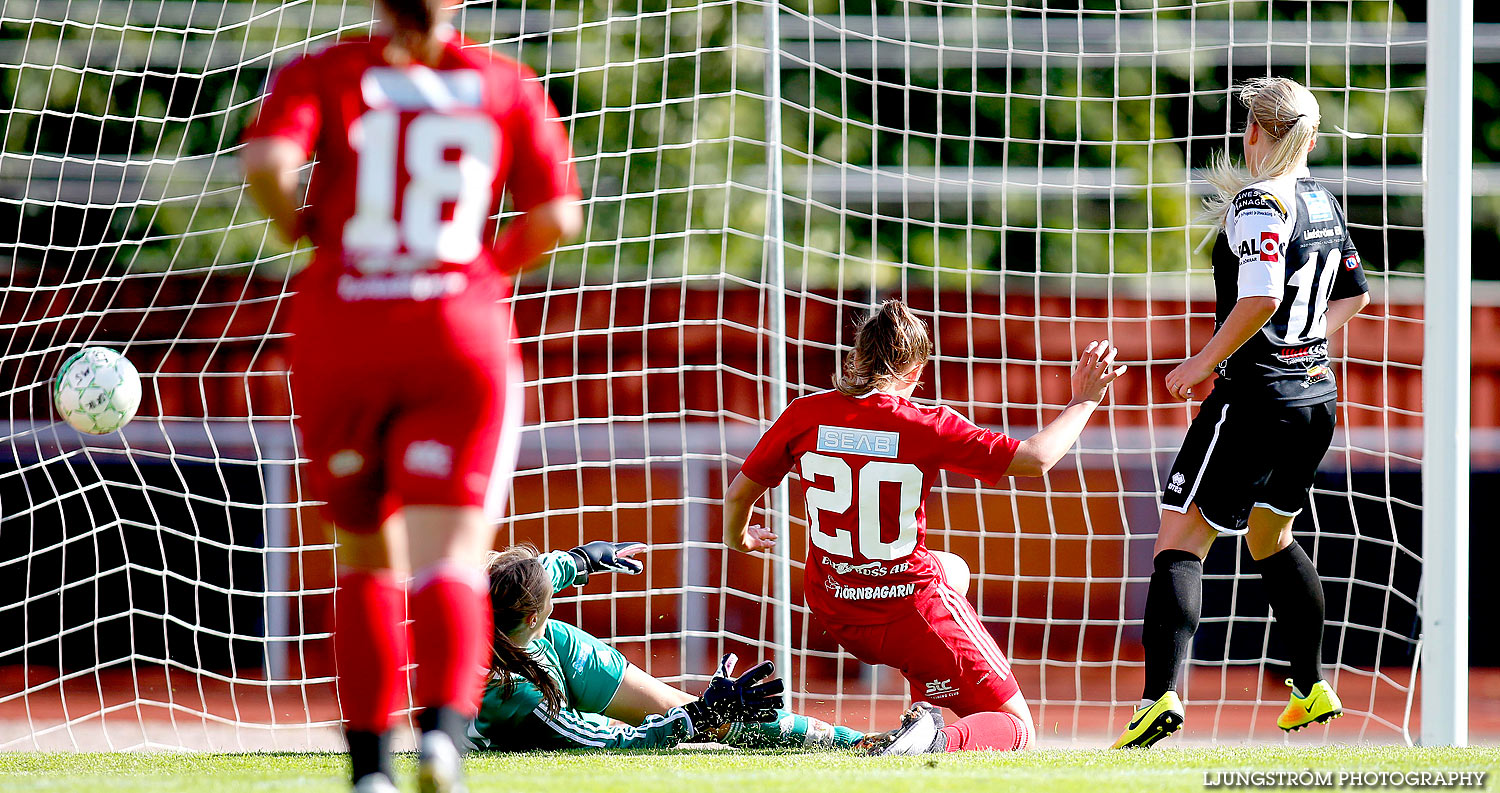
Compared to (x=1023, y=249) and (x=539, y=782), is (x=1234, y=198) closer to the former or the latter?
(x=539, y=782)

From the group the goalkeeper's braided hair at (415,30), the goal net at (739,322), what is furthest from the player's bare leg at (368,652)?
the goal net at (739,322)

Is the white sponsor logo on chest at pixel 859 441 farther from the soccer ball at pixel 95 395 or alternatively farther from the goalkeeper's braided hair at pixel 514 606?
the soccer ball at pixel 95 395

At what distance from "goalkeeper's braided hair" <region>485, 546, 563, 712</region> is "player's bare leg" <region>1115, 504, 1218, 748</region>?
1.60 m

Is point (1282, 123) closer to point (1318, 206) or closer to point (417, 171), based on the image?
point (1318, 206)

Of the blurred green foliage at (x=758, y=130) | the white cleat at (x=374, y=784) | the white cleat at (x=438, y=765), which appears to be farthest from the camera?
the blurred green foliage at (x=758, y=130)

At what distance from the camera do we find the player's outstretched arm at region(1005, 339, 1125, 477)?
361 cm

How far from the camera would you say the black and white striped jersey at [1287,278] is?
142 inches

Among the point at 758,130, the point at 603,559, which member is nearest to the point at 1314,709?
the point at 603,559

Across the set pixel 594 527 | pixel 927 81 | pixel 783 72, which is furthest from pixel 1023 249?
pixel 594 527

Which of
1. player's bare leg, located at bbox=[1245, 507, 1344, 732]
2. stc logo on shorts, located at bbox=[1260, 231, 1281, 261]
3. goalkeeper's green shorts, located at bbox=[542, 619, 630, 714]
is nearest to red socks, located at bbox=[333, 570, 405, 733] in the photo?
goalkeeper's green shorts, located at bbox=[542, 619, 630, 714]

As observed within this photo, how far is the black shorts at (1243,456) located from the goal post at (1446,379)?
1.78 ft

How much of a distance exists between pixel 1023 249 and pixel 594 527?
4649 mm

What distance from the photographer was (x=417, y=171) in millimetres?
2146

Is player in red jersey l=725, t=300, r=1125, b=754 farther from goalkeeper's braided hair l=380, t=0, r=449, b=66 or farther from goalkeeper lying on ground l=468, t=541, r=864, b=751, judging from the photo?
goalkeeper's braided hair l=380, t=0, r=449, b=66
